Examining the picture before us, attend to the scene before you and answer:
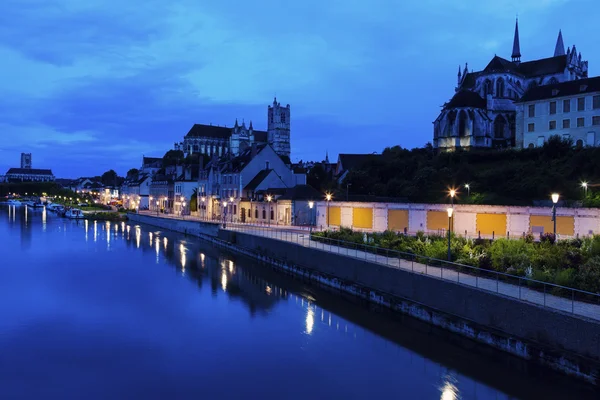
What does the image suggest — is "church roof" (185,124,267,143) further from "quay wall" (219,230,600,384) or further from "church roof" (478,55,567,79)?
"quay wall" (219,230,600,384)

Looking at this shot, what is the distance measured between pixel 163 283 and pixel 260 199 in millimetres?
26208

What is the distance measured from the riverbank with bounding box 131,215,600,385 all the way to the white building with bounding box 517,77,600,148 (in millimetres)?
35746

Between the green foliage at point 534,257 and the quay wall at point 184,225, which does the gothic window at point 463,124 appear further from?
the green foliage at point 534,257

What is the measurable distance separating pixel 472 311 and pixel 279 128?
15598 centimetres

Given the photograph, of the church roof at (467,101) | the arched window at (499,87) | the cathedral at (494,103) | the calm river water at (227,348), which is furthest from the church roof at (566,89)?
the calm river water at (227,348)

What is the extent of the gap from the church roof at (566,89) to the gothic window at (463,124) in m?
10.5

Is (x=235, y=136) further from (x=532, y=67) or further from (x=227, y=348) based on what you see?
(x=227, y=348)

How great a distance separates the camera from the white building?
50.3 metres

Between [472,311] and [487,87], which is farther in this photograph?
[487,87]

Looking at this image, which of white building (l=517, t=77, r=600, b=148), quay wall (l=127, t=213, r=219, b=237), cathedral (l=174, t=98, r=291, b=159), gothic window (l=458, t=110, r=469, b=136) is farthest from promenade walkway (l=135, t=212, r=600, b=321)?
cathedral (l=174, t=98, r=291, b=159)

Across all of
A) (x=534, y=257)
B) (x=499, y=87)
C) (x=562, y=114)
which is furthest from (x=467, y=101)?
(x=534, y=257)

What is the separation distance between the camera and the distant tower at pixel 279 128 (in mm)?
169500

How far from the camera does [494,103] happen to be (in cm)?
7162

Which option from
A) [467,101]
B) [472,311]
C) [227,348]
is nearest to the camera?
[472,311]
